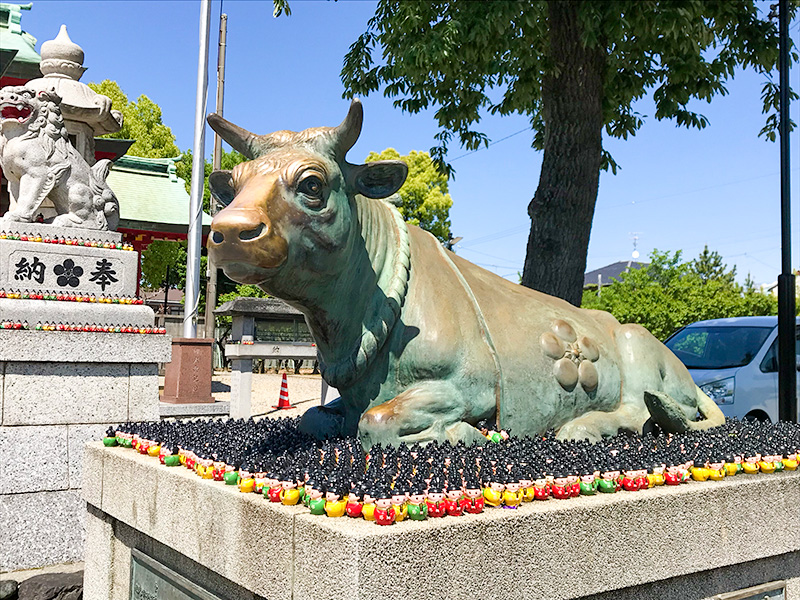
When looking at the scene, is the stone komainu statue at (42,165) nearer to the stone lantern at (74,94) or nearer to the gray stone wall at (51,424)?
the stone lantern at (74,94)

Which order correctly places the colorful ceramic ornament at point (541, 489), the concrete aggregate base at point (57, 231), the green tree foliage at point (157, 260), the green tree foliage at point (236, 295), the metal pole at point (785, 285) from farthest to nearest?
1. the green tree foliage at point (236, 295)
2. the green tree foliage at point (157, 260)
3. the metal pole at point (785, 285)
4. the concrete aggregate base at point (57, 231)
5. the colorful ceramic ornament at point (541, 489)

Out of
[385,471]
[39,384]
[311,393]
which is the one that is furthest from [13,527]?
[311,393]

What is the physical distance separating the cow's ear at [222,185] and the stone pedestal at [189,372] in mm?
7734

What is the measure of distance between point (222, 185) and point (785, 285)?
19.1ft

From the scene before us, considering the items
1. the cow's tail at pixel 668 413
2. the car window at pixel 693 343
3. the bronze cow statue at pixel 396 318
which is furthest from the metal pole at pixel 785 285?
the bronze cow statue at pixel 396 318

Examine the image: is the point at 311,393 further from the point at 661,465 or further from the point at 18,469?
the point at 661,465

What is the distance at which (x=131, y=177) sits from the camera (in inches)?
687

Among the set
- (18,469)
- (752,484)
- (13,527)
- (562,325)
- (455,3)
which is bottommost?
(13,527)

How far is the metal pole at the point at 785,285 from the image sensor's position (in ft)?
21.3

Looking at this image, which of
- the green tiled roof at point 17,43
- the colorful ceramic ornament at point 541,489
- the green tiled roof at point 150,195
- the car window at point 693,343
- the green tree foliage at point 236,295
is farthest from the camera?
the green tree foliage at point 236,295

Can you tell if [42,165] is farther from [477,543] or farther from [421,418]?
[477,543]

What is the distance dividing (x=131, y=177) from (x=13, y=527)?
13.6m

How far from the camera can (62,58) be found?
7.58 m

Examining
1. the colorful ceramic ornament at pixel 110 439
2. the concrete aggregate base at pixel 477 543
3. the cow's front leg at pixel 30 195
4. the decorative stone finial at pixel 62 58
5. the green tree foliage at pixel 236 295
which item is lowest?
the concrete aggregate base at pixel 477 543
